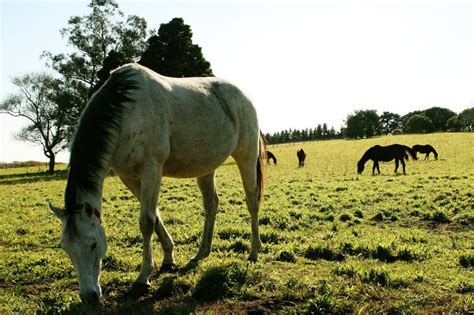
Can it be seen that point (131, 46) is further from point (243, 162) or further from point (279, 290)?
point (279, 290)

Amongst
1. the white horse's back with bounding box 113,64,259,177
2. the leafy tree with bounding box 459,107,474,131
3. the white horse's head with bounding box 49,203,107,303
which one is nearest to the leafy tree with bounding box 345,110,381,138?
the leafy tree with bounding box 459,107,474,131

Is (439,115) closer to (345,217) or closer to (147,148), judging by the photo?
(345,217)

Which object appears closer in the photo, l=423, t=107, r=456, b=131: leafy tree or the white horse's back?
the white horse's back

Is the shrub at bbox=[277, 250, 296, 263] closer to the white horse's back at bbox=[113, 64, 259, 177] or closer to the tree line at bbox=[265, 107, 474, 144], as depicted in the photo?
the white horse's back at bbox=[113, 64, 259, 177]

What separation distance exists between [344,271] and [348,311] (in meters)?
1.33

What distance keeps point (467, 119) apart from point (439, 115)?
1953 centimetres

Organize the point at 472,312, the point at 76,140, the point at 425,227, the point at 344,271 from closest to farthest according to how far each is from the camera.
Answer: the point at 472,312 < the point at 76,140 < the point at 344,271 < the point at 425,227

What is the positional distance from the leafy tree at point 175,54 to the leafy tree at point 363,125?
264 feet

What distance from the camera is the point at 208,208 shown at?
677cm

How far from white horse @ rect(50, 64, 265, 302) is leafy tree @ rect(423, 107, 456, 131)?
11392 centimetres

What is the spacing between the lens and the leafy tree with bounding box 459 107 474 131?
319 feet

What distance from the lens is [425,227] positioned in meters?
9.10

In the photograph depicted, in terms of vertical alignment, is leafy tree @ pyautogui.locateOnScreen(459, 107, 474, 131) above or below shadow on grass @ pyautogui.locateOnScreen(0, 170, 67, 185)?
above

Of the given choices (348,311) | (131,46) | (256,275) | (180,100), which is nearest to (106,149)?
(180,100)
